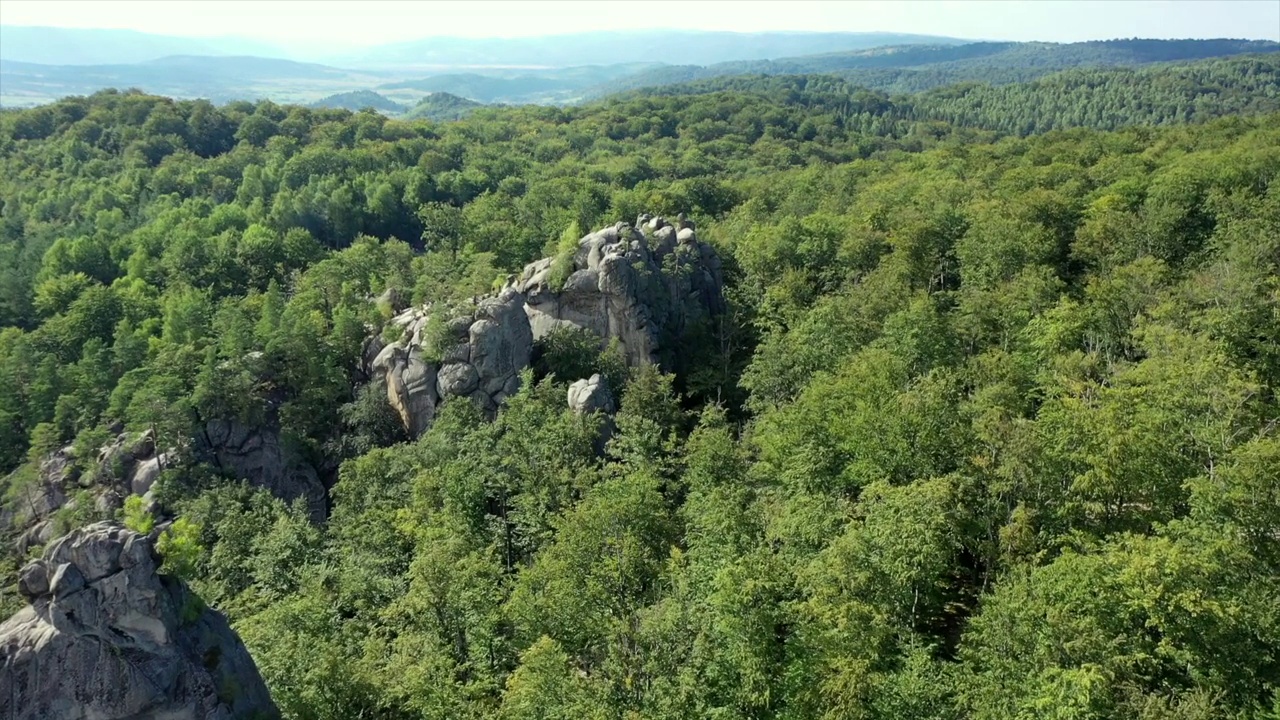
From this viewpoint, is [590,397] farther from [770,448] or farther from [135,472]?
[135,472]

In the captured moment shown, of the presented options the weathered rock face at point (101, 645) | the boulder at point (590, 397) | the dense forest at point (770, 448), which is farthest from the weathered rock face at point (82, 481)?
the weathered rock face at point (101, 645)

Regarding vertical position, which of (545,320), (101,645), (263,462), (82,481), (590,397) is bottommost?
(82,481)

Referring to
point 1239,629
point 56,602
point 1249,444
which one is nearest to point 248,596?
point 56,602

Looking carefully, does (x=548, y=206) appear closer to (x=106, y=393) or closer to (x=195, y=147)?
(x=106, y=393)

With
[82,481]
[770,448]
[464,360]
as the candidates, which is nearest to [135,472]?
[82,481]

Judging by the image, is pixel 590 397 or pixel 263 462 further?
pixel 263 462

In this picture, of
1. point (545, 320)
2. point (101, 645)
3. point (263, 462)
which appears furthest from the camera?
point (545, 320)
